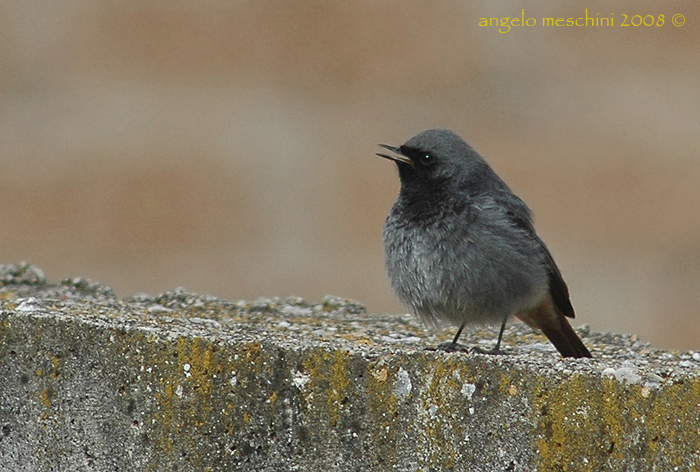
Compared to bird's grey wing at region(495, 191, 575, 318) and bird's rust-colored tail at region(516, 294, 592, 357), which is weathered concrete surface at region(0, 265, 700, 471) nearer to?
bird's rust-colored tail at region(516, 294, 592, 357)

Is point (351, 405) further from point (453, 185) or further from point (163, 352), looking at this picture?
point (453, 185)

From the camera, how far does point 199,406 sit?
2.93m

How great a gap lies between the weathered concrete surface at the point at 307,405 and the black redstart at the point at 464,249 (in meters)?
1.17

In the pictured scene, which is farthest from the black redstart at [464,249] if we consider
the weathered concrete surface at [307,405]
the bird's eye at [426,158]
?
the weathered concrete surface at [307,405]

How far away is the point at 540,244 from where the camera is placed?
15.3ft

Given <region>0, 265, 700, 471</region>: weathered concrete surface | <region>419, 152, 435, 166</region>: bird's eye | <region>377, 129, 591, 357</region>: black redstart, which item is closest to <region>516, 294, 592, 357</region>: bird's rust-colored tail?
<region>377, 129, 591, 357</region>: black redstart

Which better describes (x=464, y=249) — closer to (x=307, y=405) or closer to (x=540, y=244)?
(x=540, y=244)

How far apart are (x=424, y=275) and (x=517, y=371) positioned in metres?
1.59

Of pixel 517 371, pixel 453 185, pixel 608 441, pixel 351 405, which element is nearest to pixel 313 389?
pixel 351 405

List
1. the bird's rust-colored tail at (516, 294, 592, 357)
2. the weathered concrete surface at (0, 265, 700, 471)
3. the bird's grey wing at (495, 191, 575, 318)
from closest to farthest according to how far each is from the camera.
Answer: the weathered concrete surface at (0, 265, 700, 471), the bird's rust-colored tail at (516, 294, 592, 357), the bird's grey wing at (495, 191, 575, 318)

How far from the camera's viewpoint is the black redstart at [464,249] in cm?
A: 427

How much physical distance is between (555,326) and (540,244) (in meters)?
0.42

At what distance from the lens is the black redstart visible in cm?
427

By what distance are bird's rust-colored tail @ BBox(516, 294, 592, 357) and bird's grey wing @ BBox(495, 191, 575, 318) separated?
2.0 inches
